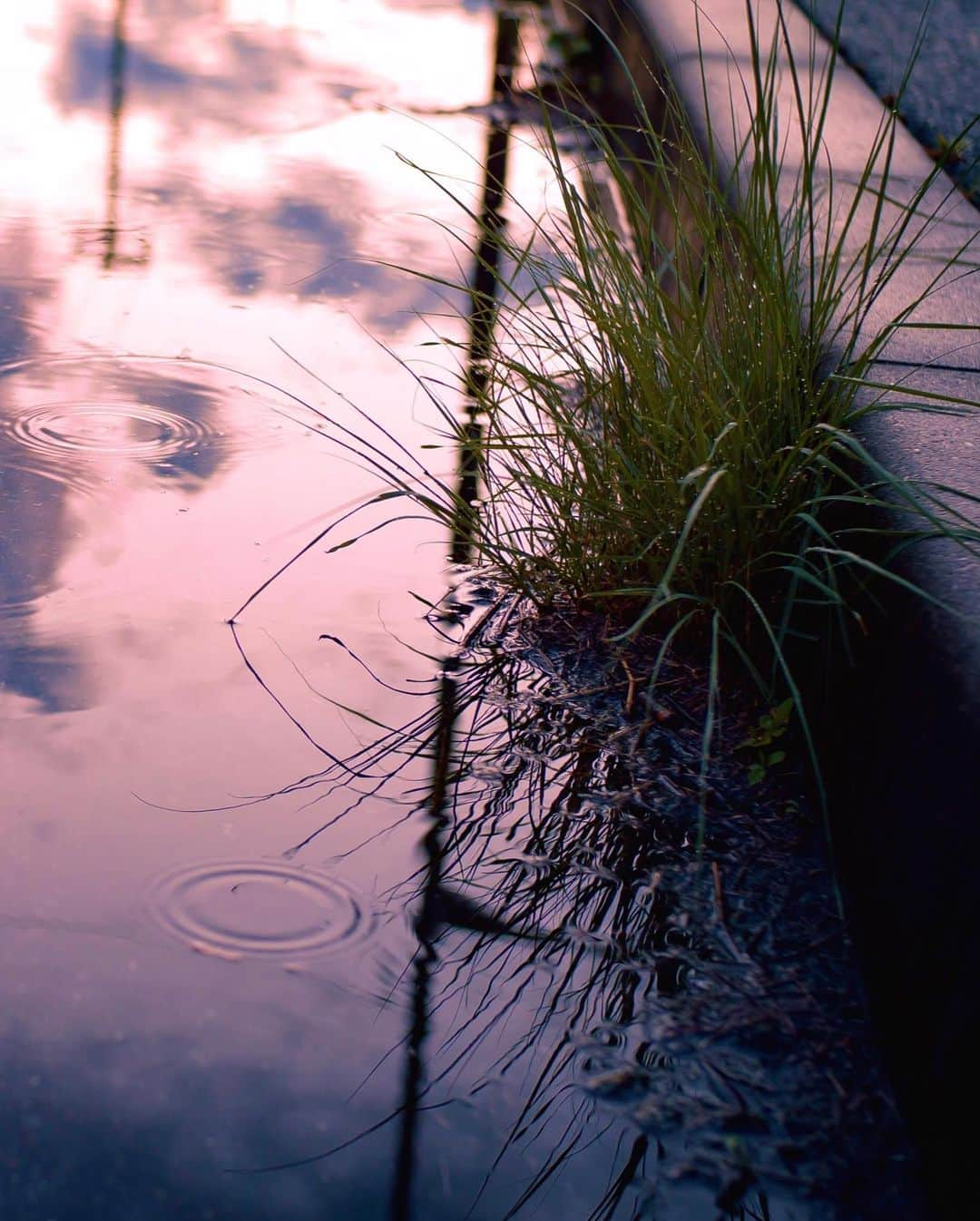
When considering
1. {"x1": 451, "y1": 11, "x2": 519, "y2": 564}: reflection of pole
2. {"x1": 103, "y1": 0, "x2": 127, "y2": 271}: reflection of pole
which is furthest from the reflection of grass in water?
{"x1": 103, "y1": 0, "x2": 127, "y2": 271}: reflection of pole

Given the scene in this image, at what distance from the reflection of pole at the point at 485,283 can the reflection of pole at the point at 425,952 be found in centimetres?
31

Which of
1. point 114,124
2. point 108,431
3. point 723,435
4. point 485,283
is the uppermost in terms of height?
point 114,124

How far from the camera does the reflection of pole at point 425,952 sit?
58.9 inches

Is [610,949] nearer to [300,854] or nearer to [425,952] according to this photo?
[425,952]

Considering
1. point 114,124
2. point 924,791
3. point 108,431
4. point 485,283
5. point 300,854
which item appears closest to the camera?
point 924,791

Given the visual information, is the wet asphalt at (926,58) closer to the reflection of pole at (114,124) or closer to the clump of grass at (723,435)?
the clump of grass at (723,435)

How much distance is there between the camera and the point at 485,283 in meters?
4.20

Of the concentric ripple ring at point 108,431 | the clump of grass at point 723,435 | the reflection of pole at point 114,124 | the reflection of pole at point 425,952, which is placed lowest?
the reflection of pole at point 425,952

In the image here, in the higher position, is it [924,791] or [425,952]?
[924,791]

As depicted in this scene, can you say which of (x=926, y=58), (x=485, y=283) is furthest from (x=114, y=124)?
(x=926, y=58)

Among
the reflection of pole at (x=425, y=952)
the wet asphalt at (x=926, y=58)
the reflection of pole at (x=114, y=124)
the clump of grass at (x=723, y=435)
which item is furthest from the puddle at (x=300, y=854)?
the wet asphalt at (x=926, y=58)

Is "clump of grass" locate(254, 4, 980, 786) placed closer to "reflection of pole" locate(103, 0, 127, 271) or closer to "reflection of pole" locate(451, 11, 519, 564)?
"reflection of pole" locate(451, 11, 519, 564)

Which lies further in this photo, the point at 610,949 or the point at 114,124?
the point at 114,124

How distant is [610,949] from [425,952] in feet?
0.75
